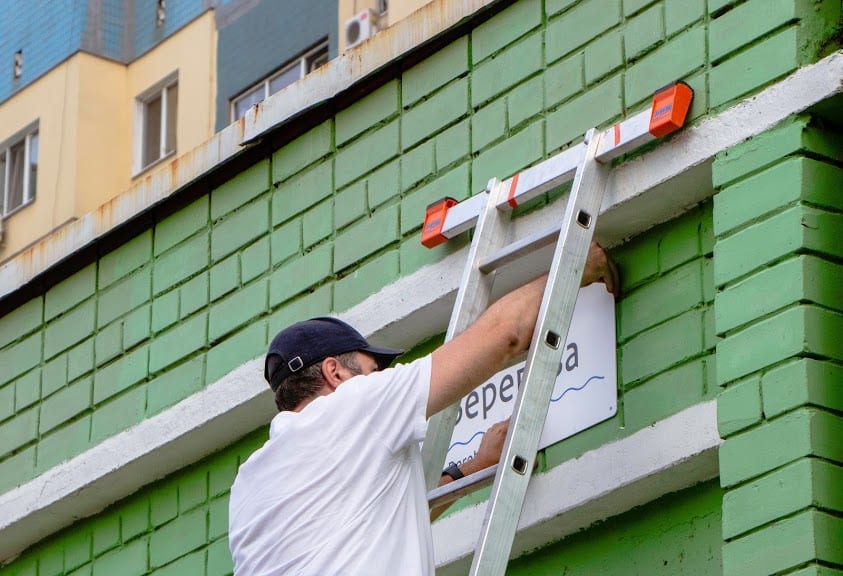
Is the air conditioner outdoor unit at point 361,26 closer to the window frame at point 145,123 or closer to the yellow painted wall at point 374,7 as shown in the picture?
the yellow painted wall at point 374,7

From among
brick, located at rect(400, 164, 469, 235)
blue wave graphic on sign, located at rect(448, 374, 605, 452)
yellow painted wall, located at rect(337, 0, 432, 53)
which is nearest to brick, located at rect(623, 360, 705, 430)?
blue wave graphic on sign, located at rect(448, 374, 605, 452)

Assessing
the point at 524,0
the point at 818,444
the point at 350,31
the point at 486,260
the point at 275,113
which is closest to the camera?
the point at 818,444

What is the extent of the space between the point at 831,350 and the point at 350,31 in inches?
495

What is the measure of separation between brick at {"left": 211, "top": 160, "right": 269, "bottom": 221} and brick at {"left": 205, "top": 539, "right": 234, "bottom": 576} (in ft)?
4.60

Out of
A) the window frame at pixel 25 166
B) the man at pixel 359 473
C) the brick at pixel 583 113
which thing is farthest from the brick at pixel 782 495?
the window frame at pixel 25 166

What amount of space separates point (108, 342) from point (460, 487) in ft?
10.8

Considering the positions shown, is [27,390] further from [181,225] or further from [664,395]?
[664,395]

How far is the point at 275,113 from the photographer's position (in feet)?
29.5

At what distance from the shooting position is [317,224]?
8.69m

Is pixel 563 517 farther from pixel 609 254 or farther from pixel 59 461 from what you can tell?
pixel 59 461

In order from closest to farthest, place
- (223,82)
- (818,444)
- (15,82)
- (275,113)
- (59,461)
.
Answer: (818,444) → (275,113) → (59,461) → (223,82) → (15,82)

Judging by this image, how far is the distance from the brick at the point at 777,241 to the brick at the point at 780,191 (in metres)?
0.04

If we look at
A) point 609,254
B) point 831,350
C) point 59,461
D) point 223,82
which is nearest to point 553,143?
point 609,254

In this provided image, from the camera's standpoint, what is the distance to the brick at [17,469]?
9969 mm
